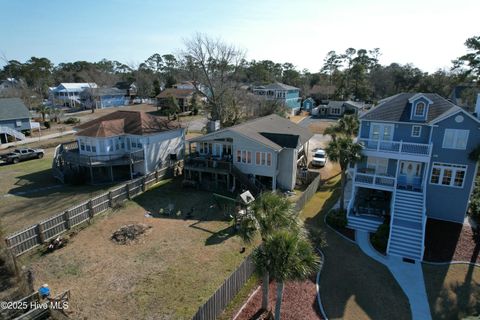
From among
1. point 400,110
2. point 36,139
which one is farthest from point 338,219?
point 36,139

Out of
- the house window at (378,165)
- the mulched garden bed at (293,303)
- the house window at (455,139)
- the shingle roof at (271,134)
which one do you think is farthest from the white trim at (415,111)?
the mulched garden bed at (293,303)

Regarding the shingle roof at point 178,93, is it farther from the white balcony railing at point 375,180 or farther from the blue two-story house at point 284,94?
the white balcony railing at point 375,180

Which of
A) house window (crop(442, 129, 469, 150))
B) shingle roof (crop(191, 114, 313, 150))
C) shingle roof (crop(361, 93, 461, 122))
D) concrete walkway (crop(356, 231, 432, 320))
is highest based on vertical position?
shingle roof (crop(361, 93, 461, 122))

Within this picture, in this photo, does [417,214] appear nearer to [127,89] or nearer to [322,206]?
[322,206]

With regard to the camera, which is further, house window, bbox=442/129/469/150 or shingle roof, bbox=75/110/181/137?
shingle roof, bbox=75/110/181/137

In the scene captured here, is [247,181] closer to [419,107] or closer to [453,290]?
[419,107]

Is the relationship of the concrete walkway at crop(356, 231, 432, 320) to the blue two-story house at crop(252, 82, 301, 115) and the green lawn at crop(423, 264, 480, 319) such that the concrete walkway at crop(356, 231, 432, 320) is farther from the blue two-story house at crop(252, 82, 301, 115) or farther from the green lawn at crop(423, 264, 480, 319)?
the blue two-story house at crop(252, 82, 301, 115)

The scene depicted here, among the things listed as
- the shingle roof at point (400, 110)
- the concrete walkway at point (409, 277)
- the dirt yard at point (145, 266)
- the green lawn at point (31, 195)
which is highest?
the shingle roof at point (400, 110)

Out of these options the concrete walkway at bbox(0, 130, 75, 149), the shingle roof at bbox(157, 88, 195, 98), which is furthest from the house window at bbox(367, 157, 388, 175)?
the shingle roof at bbox(157, 88, 195, 98)
